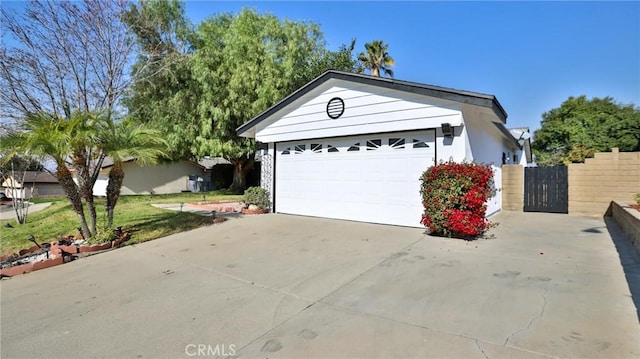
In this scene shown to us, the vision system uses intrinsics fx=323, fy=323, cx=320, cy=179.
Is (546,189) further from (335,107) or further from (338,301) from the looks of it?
(338,301)

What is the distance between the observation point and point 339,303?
12.0 ft

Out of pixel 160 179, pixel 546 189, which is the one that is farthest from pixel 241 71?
pixel 546 189

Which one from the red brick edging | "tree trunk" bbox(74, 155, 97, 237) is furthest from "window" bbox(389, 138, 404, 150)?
"tree trunk" bbox(74, 155, 97, 237)

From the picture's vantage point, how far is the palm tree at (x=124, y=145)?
677 cm

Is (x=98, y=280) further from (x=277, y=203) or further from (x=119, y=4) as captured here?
(x=119, y=4)

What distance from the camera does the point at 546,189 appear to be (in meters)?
10.9

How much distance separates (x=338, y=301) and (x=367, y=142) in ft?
18.4

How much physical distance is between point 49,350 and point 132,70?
13.6m

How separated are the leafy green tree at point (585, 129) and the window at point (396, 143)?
1633 cm

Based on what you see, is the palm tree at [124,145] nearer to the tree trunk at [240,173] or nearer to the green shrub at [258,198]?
the green shrub at [258,198]

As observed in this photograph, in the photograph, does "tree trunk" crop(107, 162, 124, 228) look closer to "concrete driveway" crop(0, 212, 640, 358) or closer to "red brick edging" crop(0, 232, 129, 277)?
"red brick edging" crop(0, 232, 129, 277)

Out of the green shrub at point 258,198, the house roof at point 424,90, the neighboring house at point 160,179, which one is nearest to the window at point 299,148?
the house roof at point 424,90

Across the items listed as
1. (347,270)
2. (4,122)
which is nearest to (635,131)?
(347,270)

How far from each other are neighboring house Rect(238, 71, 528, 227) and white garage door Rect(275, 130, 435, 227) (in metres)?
0.02
